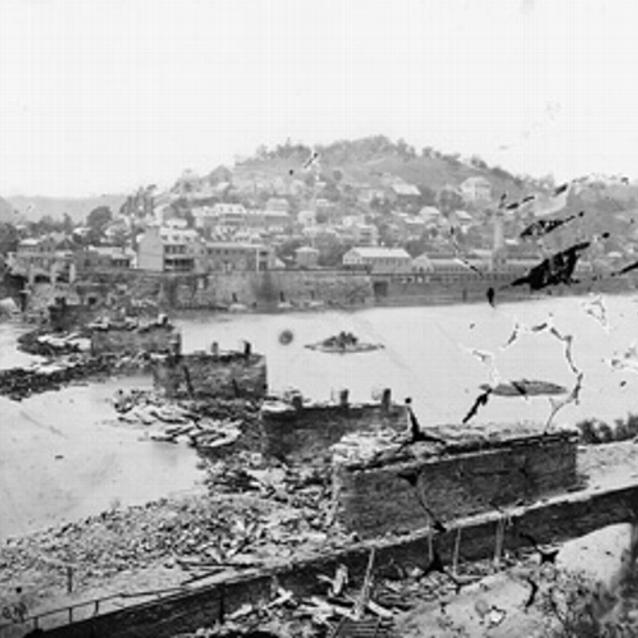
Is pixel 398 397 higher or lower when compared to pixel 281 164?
lower

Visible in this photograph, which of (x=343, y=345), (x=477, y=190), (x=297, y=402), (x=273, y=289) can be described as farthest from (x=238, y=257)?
(x=297, y=402)

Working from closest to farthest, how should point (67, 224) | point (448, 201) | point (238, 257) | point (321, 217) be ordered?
point (238, 257), point (67, 224), point (448, 201), point (321, 217)

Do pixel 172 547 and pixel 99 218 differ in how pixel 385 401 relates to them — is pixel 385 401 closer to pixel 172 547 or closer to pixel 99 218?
pixel 172 547

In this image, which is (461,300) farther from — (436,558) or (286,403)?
(436,558)

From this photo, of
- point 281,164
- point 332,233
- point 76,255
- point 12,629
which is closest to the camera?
point 12,629

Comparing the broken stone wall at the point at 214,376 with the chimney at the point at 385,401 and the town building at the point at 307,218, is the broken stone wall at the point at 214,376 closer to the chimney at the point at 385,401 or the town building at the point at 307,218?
the chimney at the point at 385,401

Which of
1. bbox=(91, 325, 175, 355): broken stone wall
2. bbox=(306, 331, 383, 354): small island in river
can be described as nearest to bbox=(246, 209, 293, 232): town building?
A: bbox=(306, 331, 383, 354): small island in river

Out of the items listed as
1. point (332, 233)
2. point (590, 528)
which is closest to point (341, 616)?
point (590, 528)
